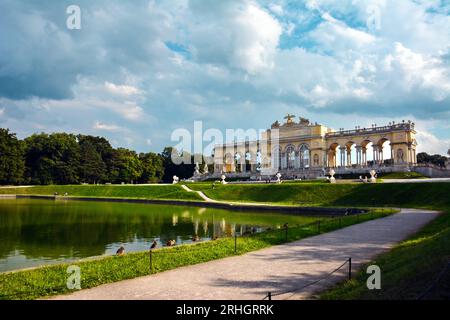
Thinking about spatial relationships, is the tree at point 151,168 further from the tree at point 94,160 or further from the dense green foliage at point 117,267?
the dense green foliage at point 117,267

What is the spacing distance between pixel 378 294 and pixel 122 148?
96694 millimetres

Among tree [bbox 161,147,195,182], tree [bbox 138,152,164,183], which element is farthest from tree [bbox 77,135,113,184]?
tree [bbox 161,147,195,182]

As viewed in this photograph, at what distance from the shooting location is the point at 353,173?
215 feet

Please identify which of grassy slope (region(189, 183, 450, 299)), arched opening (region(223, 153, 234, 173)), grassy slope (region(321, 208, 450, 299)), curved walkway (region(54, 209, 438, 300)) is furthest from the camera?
arched opening (region(223, 153, 234, 173))

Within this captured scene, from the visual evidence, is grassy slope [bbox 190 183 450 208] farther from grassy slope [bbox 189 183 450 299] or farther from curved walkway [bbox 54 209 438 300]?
curved walkway [bbox 54 209 438 300]

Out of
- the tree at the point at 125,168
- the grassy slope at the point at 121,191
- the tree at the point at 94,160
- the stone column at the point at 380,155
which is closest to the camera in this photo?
the grassy slope at the point at 121,191

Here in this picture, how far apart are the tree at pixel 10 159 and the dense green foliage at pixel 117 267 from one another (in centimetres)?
7237

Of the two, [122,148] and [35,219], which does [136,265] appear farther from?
[122,148]

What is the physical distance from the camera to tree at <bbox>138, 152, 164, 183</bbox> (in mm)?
94375

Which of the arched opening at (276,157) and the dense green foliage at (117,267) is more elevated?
the arched opening at (276,157)

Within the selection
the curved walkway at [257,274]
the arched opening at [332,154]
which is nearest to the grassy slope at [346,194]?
the curved walkway at [257,274]

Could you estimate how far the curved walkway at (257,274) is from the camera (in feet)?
28.5

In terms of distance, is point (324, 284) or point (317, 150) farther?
point (317, 150)
